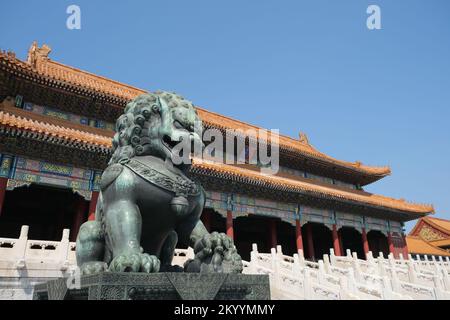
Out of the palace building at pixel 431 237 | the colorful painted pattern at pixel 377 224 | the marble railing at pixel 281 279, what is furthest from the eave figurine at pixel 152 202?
the palace building at pixel 431 237

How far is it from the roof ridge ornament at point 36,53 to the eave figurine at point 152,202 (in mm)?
13105

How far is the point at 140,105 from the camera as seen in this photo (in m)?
2.55

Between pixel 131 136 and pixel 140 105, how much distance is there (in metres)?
0.26

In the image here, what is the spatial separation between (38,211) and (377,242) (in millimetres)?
19774

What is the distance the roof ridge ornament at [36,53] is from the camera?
43.4ft

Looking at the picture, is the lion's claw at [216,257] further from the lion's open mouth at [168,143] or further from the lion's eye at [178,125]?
the lion's eye at [178,125]

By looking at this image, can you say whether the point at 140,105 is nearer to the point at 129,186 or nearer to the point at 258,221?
the point at 129,186

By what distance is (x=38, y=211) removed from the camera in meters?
13.3

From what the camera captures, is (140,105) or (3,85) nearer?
(140,105)

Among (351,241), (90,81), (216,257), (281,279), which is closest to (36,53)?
(90,81)

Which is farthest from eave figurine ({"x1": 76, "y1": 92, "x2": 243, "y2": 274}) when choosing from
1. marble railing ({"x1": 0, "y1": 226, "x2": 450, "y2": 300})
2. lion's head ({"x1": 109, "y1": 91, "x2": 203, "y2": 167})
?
marble railing ({"x1": 0, "y1": 226, "x2": 450, "y2": 300})

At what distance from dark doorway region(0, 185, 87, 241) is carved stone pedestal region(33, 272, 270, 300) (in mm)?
11841
